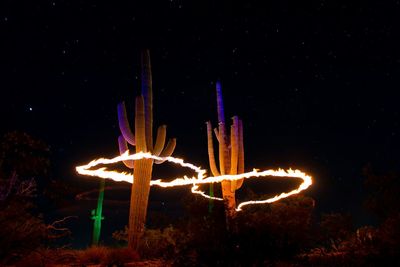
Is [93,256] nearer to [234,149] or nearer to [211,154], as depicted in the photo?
[234,149]

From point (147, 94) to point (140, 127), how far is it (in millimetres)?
1221

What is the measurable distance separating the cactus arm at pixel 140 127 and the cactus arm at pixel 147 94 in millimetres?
267

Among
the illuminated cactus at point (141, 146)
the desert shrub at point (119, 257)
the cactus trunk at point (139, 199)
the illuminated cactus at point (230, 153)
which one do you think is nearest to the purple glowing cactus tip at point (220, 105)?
the illuminated cactus at point (230, 153)

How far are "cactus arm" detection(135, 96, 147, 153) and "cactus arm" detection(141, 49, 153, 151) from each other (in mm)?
267

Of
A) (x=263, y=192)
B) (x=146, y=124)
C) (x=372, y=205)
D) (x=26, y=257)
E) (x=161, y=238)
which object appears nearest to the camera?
(x=26, y=257)

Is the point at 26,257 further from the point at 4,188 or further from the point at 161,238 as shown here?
the point at 161,238

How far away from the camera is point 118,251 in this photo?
10.3m

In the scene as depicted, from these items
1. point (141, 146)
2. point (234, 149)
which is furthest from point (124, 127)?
point (234, 149)

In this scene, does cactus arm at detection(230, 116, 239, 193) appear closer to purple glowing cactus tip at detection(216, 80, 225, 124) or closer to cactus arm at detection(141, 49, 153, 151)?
purple glowing cactus tip at detection(216, 80, 225, 124)

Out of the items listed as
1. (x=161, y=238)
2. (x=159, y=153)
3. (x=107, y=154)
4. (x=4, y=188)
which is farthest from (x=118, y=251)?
(x=107, y=154)

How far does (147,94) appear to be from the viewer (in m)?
13.9

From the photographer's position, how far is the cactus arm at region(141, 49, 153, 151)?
13578 mm

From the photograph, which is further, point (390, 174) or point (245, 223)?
point (390, 174)

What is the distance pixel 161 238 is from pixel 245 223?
187 inches
